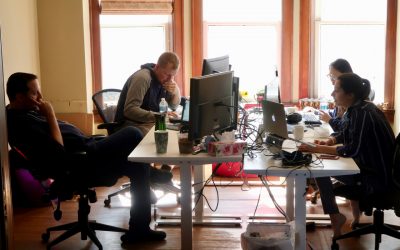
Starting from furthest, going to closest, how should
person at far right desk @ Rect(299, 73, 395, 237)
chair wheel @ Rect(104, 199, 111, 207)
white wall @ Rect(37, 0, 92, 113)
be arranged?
white wall @ Rect(37, 0, 92, 113), chair wheel @ Rect(104, 199, 111, 207), person at far right desk @ Rect(299, 73, 395, 237)

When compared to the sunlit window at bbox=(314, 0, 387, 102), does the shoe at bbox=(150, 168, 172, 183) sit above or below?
below

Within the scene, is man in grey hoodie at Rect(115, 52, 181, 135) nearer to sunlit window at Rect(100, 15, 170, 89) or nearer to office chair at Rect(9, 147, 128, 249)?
office chair at Rect(9, 147, 128, 249)

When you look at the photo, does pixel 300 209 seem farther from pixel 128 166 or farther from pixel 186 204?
pixel 128 166

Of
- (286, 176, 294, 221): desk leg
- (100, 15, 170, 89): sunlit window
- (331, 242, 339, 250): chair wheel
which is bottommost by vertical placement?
(331, 242, 339, 250): chair wheel

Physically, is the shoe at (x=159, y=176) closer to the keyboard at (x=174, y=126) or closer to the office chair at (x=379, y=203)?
the keyboard at (x=174, y=126)

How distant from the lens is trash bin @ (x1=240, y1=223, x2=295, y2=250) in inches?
96.3

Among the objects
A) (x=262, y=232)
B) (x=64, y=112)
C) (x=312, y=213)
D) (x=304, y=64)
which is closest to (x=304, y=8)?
(x=304, y=64)

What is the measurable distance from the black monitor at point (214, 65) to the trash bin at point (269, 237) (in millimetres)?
1239

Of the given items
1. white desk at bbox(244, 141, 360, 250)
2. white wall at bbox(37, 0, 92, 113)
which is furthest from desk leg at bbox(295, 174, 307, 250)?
white wall at bbox(37, 0, 92, 113)

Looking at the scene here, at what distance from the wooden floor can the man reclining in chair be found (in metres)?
0.23

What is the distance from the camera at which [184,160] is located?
2.60 meters

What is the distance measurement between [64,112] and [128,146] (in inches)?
76.6

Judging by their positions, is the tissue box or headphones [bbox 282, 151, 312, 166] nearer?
headphones [bbox 282, 151, 312, 166]

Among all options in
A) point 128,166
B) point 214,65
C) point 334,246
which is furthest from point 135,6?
point 334,246
